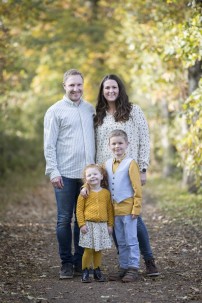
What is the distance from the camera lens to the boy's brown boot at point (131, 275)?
21.4 feet

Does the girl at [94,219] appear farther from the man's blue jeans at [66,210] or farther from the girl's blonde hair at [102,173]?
the man's blue jeans at [66,210]

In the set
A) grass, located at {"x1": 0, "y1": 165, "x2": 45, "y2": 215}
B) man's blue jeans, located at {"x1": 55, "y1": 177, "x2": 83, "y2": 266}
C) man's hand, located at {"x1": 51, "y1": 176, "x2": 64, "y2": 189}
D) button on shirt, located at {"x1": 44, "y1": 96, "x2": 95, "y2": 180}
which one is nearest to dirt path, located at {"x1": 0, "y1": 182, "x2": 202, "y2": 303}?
man's blue jeans, located at {"x1": 55, "y1": 177, "x2": 83, "y2": 266}

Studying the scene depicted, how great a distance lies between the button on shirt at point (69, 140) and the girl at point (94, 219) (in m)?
0.30

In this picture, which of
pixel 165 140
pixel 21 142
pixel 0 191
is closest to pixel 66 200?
pixel 0 191

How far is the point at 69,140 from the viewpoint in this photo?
692 cm

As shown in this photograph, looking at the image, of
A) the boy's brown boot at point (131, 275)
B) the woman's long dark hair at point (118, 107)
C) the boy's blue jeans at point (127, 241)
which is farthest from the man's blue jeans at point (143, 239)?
the woman's long dark hair at point (118, 107)

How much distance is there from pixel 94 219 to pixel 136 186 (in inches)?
22.0

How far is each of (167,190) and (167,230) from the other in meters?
6.05

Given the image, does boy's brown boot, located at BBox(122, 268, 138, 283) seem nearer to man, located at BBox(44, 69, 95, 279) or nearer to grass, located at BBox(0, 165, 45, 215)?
man, located at BBox(44, 69, 95, 279)

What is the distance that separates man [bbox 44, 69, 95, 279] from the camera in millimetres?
6871

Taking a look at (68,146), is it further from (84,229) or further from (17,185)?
(17,185)

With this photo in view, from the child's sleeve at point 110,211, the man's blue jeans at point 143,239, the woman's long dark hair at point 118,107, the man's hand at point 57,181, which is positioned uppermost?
the woman's long dark hair at point 118,107

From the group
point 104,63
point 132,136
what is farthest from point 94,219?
point 104,63

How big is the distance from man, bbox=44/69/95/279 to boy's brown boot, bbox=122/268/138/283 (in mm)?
686
